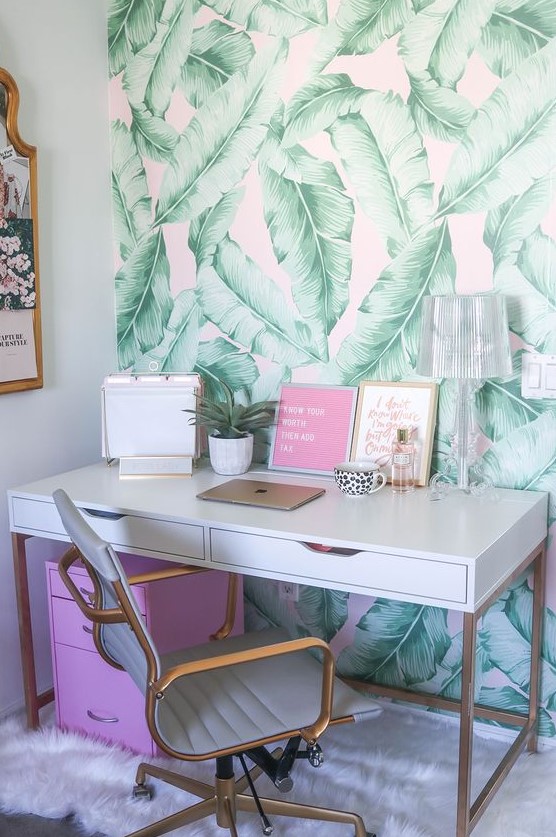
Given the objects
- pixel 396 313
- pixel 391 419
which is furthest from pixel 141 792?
pixel 396 313

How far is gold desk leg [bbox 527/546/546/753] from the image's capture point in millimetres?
2143

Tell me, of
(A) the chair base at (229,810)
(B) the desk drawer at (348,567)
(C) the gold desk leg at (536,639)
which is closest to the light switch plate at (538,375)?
(C) the gold desk leg at (536,639)

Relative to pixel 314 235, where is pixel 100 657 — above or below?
below

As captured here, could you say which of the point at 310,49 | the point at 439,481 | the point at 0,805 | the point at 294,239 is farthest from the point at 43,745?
the point at 310,49

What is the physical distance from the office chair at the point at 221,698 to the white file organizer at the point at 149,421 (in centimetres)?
57

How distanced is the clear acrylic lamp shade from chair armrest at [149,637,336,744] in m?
0.78

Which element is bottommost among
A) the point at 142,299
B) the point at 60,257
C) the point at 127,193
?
the point at 142,299

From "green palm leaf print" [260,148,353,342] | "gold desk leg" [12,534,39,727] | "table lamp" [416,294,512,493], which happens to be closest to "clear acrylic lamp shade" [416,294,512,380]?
"table lamp" [416,294,512,493]

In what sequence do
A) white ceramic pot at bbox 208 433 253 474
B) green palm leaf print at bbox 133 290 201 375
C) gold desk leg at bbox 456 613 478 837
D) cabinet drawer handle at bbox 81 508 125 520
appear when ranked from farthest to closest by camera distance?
green palm leaf print at bbox 133 290 201 375 < white ceramic pot at bbox 208 433 253 474 < cabinet drawer handle at bbox 81 508 125 520 < gold desk leg at bbox 456 613 478 837

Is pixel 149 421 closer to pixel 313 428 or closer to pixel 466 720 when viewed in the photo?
pixel 313 428

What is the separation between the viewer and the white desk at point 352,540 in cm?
170

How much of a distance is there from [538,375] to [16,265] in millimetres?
1462

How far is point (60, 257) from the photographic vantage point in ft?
8.35

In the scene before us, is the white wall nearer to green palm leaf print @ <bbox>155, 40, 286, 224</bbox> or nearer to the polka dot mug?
green palm leaf print @ <bbox>155, 40, 286, 224</bbox>
